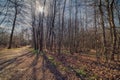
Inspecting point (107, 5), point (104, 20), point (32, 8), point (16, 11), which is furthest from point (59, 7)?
point (16, 11)

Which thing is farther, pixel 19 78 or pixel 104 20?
pixel 104 20

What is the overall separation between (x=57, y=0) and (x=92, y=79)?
1778 cm

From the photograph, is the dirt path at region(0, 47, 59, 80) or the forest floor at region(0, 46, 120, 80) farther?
the dirt path at region(0, 47, 59, 80)

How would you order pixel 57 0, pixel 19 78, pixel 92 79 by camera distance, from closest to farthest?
1. pixel 92 79
2. pixel 19 78
3. pixel 57 0

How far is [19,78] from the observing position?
6844mm

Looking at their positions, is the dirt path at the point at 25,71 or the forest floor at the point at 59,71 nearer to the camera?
the forest floor at the point at 59,71

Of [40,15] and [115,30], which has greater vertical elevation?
[40,15]

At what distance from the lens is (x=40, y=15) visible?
24.4 m

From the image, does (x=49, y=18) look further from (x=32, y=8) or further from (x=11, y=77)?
(x=11, y=77)

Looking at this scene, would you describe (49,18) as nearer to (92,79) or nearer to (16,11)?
(16,11)

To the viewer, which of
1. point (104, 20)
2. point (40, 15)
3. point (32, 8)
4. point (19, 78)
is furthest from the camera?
point (32, 8)

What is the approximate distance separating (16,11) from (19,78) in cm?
2789

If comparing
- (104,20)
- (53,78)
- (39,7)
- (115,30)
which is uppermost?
(39,7)

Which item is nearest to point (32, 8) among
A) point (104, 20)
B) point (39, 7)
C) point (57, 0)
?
point (39, 7)
